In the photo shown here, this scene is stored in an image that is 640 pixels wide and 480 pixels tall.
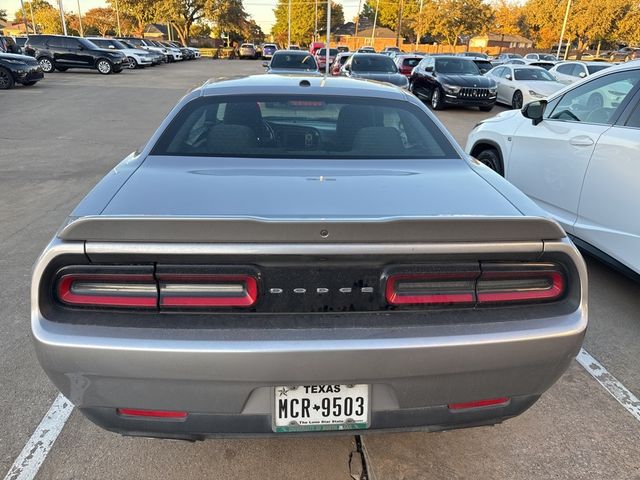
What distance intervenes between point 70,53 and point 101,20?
218 ft

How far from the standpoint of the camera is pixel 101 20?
82.8 m

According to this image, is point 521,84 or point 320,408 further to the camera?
point 521,84

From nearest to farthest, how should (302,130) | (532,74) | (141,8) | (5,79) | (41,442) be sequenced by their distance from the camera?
(41,442)
(302,130)
(532,74)
(5,79)
(141,8)

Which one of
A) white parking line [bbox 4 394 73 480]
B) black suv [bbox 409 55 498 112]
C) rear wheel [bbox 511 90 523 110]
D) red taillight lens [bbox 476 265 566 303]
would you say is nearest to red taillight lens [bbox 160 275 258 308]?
red taillight lens [bbox 476 265 566 303]

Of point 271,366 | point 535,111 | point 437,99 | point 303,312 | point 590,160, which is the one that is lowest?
point 437,99

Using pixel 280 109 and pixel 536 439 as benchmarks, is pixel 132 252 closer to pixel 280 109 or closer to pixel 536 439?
pixel 280 109

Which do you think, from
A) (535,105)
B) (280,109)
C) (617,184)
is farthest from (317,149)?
(535,105)

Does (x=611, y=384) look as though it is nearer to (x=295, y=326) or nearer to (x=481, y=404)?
(x=481, y=404)

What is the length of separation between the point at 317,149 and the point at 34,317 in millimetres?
1627

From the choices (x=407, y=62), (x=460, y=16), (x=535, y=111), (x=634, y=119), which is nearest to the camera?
(x=634, y=119)

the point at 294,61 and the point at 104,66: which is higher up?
the point at 294,61

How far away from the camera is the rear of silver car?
1.68 m

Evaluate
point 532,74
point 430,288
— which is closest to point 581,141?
point 430,288

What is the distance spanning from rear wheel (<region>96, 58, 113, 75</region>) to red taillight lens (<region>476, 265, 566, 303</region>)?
2920 centimetres
